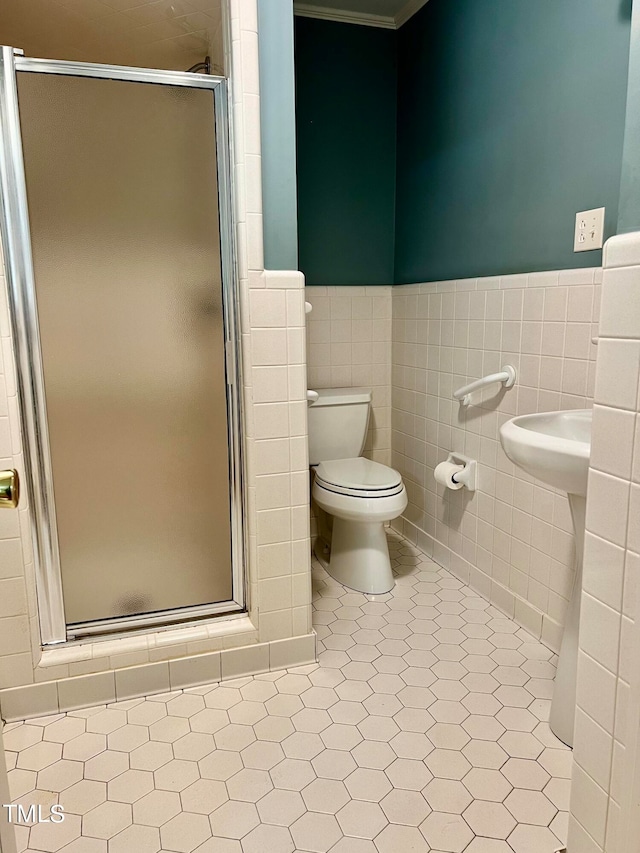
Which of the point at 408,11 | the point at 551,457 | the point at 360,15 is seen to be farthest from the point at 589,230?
the point at 360,15

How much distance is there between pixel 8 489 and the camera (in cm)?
76

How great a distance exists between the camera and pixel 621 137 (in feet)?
5.70

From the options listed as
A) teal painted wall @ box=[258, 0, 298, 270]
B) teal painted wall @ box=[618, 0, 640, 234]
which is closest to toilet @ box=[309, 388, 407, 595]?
teal painted wall @ box=[258, 0, 298, 270]

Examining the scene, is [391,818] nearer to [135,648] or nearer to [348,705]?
[348,705]

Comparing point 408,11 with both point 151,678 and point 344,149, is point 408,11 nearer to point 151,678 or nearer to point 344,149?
point 344,149

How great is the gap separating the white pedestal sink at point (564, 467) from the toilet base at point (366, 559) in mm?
932

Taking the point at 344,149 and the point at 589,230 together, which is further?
the point at 344,149

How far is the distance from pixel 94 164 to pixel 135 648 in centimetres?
143

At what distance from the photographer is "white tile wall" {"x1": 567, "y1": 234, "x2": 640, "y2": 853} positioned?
3.30ft

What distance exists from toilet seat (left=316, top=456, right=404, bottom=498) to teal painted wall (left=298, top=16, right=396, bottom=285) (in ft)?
2.99

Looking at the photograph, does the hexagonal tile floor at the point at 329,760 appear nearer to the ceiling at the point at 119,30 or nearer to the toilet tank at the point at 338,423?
the toilet tank at the point at 338,423

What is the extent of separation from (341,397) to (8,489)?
2129 millimetres

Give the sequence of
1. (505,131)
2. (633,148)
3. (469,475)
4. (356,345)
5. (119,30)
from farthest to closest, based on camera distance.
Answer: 1. (356,345)
2. (469,475)
3. (505,131)
4. (119,30)
5. (633,148)

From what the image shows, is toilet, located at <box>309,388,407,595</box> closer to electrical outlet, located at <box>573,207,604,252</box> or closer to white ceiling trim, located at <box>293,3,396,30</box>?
electrical outlet, located at <box>573,207,604,252</box>
